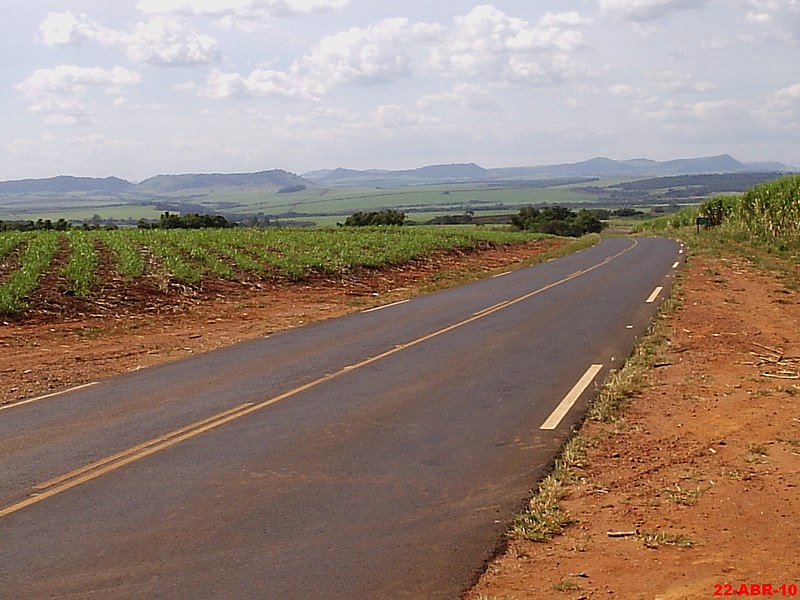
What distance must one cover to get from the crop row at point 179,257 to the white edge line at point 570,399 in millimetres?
11809

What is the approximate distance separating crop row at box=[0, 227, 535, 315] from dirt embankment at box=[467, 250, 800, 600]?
1347cm

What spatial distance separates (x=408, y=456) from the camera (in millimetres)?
8102

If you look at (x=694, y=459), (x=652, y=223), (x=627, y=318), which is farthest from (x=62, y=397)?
(x=652, y=223)

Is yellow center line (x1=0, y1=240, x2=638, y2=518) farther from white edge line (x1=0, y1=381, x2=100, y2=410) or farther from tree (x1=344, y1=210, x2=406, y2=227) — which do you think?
tree (x1=344, y1=210, x2=406, y2=227)

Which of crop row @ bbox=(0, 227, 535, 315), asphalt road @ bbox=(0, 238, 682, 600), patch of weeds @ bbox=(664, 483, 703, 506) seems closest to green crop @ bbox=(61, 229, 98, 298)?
crop row @ bbox=(0, 227, 535, 315)

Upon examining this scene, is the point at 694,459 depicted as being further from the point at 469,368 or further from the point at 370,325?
the point at 370,325

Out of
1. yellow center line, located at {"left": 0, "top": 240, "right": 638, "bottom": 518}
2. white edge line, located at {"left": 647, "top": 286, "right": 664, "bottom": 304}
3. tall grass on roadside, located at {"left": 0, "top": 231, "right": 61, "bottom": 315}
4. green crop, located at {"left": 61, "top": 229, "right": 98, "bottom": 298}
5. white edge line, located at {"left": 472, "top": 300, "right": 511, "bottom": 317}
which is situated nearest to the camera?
yellow center line, located at {"left": 0, "top": 240, "right": 638, "bottom": 518}

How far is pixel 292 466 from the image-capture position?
25.8 ft

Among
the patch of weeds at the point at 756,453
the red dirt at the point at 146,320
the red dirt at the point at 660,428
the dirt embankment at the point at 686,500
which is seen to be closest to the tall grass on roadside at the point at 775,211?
the red dirt at the point at 660,428

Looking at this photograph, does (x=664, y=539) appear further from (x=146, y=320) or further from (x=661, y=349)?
(x=146, y=320)

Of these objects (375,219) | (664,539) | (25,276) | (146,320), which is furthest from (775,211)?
(664,539)
